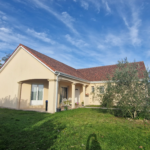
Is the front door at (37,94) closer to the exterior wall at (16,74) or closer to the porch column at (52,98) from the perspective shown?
the exterior wall at (16,74)

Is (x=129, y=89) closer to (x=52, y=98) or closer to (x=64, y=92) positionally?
(x=52, y=98)

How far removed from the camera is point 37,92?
1259 centimetres

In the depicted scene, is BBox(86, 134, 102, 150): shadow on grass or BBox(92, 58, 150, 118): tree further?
BBox(92, 58, 150, 118): tree

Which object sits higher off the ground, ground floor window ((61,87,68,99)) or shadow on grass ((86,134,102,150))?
ground floor window ((61,87,68,99))

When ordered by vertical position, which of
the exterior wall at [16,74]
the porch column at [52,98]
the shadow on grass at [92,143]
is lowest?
the shadow on grass at [92,143]

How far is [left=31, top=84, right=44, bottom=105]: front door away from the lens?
12.4 meters

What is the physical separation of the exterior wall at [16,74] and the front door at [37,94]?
0.69 m

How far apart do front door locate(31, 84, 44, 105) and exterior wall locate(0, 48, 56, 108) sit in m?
0.69

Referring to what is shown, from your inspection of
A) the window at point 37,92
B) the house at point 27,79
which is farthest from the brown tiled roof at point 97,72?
the window at point 37,92

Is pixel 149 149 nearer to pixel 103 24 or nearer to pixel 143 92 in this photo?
pixel 143 92

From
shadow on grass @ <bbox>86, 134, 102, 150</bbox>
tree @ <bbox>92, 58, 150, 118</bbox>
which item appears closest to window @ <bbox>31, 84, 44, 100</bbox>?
tree @ <bbox>92, 58, 150, 118</bbox>

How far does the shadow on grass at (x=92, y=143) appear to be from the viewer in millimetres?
3577

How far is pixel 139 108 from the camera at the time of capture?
22.0ft

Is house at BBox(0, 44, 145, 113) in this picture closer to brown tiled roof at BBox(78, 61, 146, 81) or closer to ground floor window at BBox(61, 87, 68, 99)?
ground floor window at BBox(61, 87, 68, 99)
